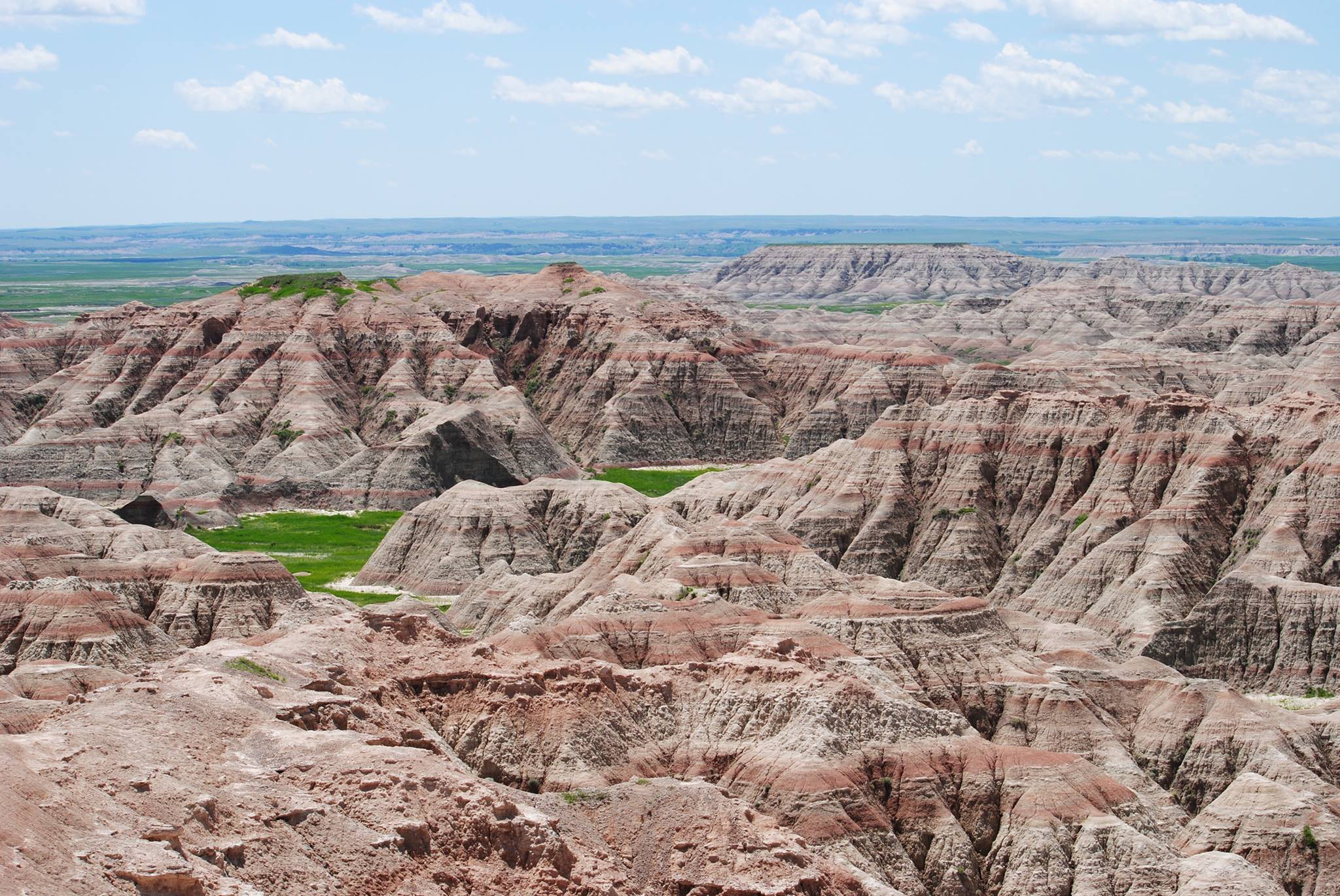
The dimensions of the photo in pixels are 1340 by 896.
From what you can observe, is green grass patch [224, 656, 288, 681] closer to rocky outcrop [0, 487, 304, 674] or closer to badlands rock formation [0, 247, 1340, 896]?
badlands rock formation [0, 247, 1340, 896]

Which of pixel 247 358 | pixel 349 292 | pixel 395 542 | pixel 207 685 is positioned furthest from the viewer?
pixel 349 292

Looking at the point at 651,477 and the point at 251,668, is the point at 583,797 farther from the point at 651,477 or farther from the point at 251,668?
the point at 651,477

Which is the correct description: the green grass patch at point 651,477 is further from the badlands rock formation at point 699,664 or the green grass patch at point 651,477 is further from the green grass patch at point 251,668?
the green grass patch at point 251,668

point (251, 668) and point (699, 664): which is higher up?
point (251, 668)

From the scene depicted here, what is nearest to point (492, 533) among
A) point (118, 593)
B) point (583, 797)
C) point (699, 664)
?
point (118, 593)

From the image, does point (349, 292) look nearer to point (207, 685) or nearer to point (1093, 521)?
point (1093, 521)

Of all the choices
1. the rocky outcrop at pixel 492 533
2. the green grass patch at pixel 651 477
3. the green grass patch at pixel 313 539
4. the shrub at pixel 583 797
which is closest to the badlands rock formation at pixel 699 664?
the shrub at pixel 583 797

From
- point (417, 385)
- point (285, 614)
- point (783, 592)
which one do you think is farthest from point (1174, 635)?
point (417, 385)
